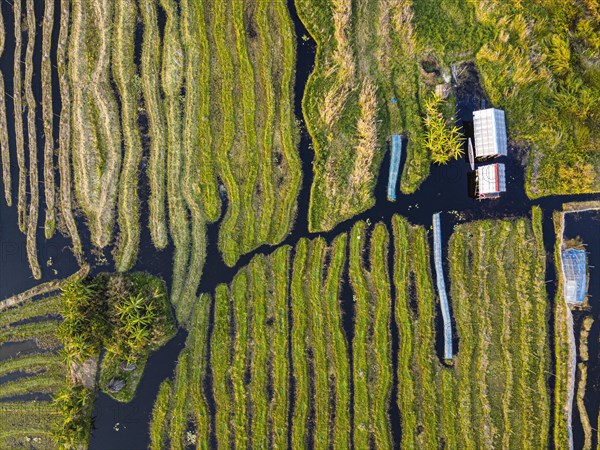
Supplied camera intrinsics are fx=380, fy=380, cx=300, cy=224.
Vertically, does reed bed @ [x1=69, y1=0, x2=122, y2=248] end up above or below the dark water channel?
above

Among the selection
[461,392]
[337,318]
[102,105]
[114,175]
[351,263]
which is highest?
[102,105]

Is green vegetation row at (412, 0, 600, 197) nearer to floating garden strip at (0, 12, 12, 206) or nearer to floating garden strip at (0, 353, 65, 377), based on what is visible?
floating garden strip at (0, 12, 12, 206)

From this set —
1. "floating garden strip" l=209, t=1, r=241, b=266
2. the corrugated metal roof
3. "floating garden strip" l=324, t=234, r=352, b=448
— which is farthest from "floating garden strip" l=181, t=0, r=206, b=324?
the corrugated metal roof

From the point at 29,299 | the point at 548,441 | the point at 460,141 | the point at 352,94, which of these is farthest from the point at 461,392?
the point at 29,299

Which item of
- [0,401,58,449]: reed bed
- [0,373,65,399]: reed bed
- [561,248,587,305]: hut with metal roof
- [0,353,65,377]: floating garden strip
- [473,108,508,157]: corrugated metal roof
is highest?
[473,108,508,157]: corrugated metal roof

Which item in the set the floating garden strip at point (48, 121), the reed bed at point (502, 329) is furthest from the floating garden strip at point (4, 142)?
the reed bed at point (502, 329)

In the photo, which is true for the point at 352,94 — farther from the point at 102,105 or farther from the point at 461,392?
the point at 461,392
